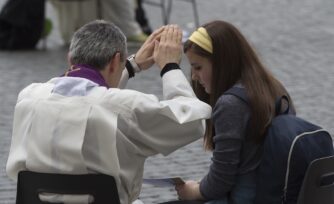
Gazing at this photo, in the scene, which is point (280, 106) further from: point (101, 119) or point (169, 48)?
point (101, 119)

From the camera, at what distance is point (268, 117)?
3.32m

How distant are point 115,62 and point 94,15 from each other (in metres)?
7.31

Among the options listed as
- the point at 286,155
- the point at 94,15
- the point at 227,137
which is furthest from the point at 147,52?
the point at 94,15

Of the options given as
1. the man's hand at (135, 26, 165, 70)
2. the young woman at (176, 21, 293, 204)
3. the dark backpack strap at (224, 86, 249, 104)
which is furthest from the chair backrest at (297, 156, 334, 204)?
the man's hand at (135, 26, 165, 70)

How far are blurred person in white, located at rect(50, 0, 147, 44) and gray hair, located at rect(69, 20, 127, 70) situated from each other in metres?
7.05

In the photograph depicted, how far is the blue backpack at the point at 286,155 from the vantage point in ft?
10.6

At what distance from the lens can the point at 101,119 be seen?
3.00 meters

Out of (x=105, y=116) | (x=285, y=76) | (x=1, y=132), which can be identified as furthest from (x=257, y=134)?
(x=285, y=76)

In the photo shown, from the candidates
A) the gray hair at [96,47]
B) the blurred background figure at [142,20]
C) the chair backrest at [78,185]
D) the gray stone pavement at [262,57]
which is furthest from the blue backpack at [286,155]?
the blurred background figure at [142,20]

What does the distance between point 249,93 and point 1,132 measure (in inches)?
148

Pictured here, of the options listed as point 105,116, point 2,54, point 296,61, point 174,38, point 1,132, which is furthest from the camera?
point 2,54

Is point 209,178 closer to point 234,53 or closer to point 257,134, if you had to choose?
point 257,134

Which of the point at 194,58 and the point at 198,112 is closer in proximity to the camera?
the point at 198,112

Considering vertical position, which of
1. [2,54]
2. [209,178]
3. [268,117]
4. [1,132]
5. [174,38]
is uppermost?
[174,38]
